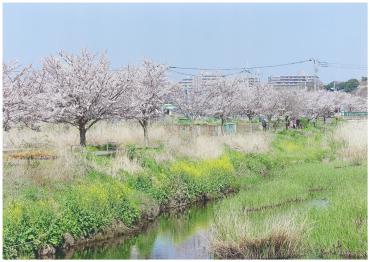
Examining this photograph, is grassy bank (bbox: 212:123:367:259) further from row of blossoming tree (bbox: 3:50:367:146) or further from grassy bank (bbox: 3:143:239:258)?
row of blossoming tree (bbox: 3:50:367:146)

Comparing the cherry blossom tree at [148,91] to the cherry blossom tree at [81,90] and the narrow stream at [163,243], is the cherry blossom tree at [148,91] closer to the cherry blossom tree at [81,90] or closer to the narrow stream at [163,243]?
the cherry blossom tree at [81,90]

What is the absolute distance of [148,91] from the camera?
27875 millimetres

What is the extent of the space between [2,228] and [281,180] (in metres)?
12.6

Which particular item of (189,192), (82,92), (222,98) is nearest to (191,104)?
(222,98)

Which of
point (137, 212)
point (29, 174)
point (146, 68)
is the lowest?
point (137, 212)

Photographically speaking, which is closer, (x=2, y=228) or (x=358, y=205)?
(x=2, y=228)

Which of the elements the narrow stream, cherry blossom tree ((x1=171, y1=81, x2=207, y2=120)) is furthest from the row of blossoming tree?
the narrow stream

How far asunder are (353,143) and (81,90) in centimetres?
1677

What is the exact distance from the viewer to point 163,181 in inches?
711

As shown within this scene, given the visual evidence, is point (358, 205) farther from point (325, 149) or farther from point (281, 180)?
point (325, 149)

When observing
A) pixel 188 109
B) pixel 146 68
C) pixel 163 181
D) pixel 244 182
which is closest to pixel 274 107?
pixel 188 109

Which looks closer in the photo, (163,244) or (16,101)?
(163,244)

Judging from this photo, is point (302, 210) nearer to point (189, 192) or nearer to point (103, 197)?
point (103, 197)

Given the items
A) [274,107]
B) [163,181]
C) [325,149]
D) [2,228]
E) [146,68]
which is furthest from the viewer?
[274,107]
